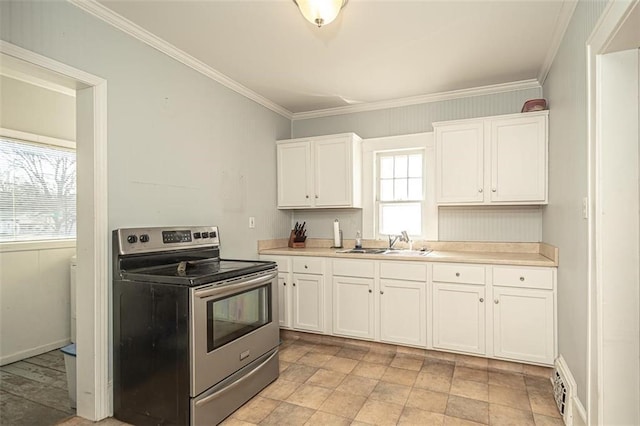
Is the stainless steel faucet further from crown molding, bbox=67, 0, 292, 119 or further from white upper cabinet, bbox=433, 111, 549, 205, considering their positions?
crown molding, bbox=67, 0, 292, 119

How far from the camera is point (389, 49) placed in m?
2.70

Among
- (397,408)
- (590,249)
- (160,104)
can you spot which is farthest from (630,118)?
(160,104)

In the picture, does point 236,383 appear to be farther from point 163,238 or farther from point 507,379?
point 507,379

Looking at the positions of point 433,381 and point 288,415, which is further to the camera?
point 433,381

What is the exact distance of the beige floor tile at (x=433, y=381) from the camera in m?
2.55

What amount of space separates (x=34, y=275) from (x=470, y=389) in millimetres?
3814

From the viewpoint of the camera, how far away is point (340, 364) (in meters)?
2.99

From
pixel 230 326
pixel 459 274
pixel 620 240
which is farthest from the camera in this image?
pixel 459 274

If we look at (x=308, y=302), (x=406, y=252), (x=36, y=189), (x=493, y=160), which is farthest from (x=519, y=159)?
(x=36, y=189)

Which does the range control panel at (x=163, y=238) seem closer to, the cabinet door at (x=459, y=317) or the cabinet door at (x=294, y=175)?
the cabinet door at (x=294, y=175)

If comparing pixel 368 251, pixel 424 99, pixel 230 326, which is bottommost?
pixel 230 326

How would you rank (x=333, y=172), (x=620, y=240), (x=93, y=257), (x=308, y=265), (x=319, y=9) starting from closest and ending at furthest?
(x=620, y=240) → (x=319, y=9) → (x=93, y=257) → (x=308, y=265) → (x=333, y=172)

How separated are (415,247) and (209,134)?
2322 millimetres

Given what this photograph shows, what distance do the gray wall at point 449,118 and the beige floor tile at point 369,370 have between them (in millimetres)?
1455
